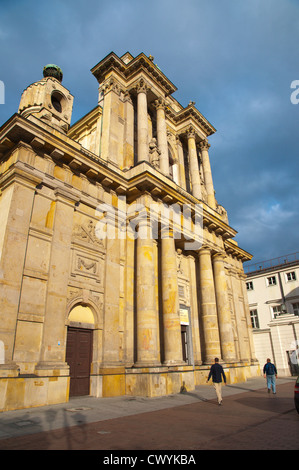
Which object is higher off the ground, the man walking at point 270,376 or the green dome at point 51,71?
the green dome at point 51,71

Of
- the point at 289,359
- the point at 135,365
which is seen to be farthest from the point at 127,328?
the point at 289,359

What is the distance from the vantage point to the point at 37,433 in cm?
704

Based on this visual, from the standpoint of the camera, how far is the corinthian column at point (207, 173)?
1041 inches

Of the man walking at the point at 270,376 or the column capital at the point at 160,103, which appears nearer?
the man walking at the point at 270,376

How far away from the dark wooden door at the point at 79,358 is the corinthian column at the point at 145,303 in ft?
8.07

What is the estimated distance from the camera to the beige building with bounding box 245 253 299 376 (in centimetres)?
3081

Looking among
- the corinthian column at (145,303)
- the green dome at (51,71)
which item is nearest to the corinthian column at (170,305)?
the corinthian column at (145,303)

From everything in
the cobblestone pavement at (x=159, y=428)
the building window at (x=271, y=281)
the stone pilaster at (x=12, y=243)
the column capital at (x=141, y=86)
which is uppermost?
the column capital at (x=141, y=86)

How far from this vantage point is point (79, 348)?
559 inches

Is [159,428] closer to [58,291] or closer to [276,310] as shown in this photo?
[58,291]

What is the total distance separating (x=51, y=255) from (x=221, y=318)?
14.2m

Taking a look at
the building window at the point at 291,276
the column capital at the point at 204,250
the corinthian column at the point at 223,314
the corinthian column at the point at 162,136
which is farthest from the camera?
the building window at the point at 291,276

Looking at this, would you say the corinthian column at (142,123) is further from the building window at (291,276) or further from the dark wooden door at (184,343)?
the building window at (291,276)

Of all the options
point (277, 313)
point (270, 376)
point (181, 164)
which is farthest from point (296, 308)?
point (270, 376)
